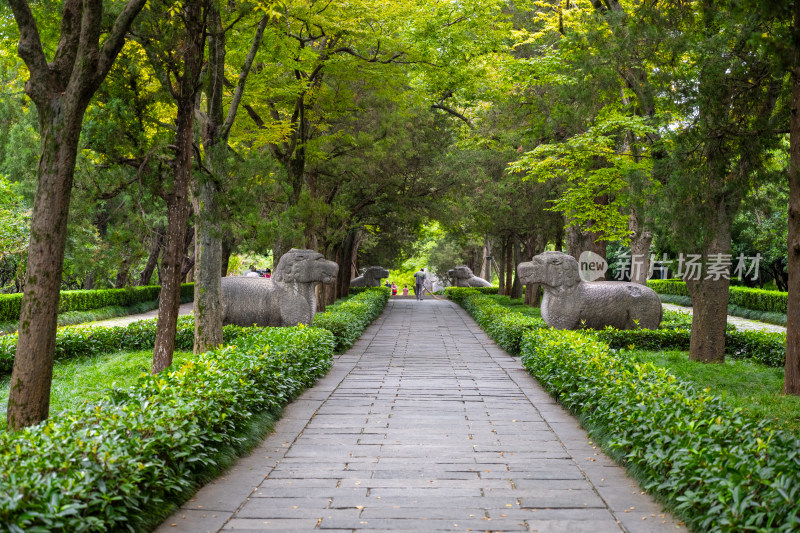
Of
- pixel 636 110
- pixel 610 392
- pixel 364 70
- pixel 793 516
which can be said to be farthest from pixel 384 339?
pixel 793 516

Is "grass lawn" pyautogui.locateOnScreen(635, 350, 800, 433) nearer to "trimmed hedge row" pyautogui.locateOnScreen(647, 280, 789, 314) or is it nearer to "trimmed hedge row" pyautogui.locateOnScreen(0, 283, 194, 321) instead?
"trimmed hedge row" pyautogui.locateOnScreen(647, 280, 789, 314)

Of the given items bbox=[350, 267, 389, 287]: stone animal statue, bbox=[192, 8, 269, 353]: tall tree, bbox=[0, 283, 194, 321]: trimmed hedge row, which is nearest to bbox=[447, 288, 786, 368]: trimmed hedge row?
bbox=[192, 8, 269, 353]: tall tree

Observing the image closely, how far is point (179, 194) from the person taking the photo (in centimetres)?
842

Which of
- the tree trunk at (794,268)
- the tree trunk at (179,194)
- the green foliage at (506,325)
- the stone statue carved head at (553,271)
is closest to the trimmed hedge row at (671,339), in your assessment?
the green foliage at (506,325)

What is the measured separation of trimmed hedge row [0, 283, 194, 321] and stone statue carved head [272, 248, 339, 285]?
638 cm

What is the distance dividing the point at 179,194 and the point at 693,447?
6578mm

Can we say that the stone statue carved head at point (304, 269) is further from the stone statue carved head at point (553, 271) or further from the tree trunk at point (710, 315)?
the tree trunk at point (710, 315)

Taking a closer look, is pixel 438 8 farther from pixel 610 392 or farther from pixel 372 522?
pixel 372 522

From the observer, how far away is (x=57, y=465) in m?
3.44

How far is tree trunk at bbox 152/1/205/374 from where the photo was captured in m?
8.32

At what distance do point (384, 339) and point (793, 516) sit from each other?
12090 mm

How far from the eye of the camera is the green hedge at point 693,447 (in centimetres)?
337

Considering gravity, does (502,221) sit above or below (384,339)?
above

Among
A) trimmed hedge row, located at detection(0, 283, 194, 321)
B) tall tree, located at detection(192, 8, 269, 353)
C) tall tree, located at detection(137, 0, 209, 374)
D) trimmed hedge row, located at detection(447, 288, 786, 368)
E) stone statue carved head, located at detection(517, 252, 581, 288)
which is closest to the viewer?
tall tree, located at detection(137, 0, 209, 374)
